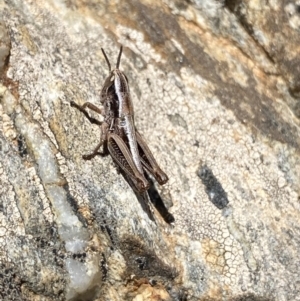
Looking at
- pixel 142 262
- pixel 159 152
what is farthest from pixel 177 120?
pixel 142 262

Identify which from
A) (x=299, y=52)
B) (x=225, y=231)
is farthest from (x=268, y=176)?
(x=299, y=52)

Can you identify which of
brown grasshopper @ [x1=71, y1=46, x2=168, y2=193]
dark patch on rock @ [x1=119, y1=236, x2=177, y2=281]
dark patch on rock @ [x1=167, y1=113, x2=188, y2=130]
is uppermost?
dark patch on rock @ [x1=167, y1=113, x2=188, y2=130]

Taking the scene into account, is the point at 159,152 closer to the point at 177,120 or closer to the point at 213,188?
the point at 177,120

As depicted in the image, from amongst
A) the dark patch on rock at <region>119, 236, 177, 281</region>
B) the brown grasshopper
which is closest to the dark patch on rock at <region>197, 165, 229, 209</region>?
the brown grasshopper

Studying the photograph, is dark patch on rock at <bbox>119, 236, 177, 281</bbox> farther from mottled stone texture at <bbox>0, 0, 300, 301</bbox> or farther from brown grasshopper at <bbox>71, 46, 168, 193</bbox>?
brown grasshopper at <bbox>71, 46, 168, 193</bbox>

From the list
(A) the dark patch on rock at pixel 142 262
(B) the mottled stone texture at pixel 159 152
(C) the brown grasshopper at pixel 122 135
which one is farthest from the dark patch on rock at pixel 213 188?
(A) the dark patch on rock at pixel 142 262

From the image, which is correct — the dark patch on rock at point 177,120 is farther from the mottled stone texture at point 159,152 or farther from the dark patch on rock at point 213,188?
the dark patch on rock at point 213,188
